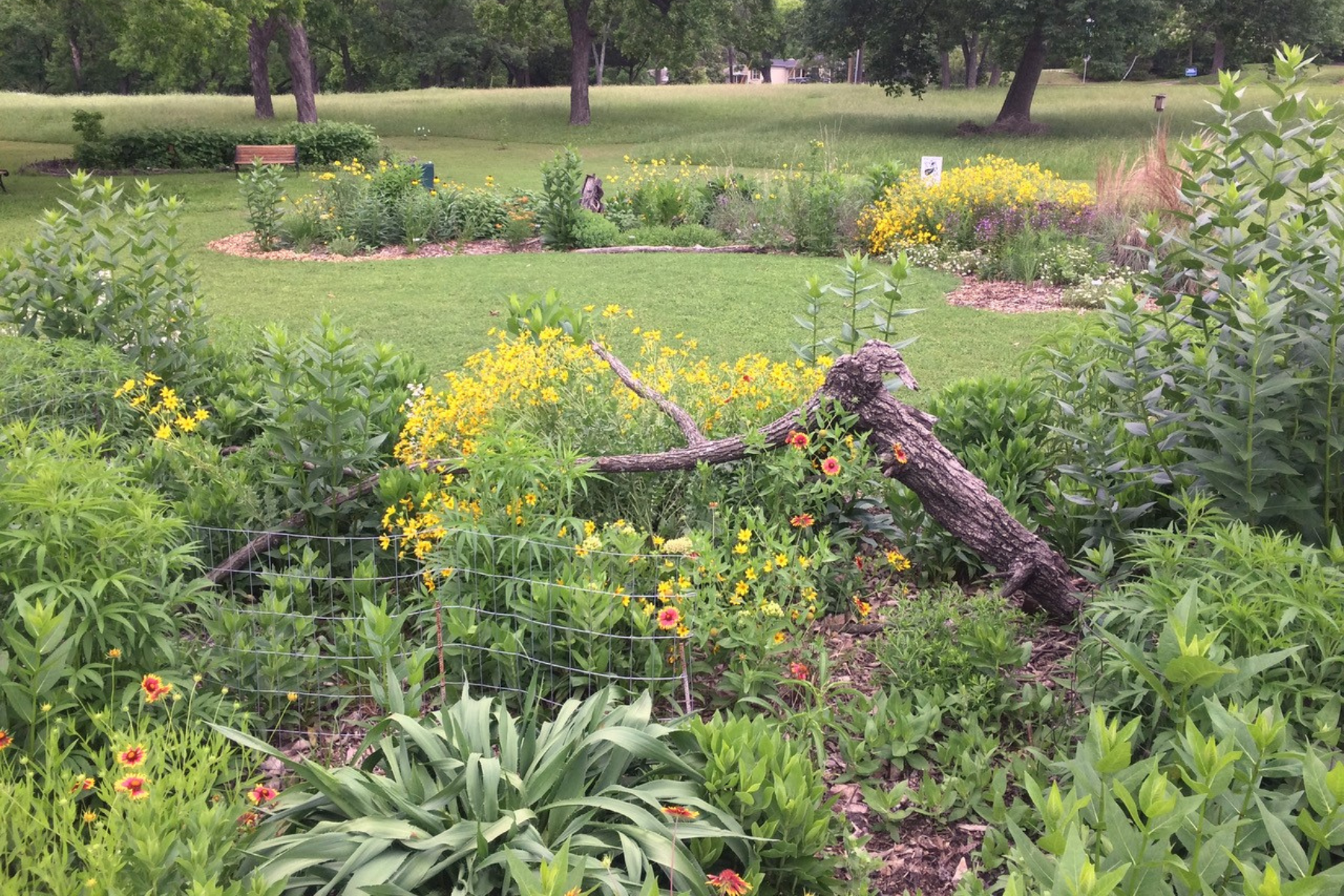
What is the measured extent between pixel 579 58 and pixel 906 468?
2983 centimetres

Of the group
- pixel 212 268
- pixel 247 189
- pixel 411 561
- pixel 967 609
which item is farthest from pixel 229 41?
pixel 967 609

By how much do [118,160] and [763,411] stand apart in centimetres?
2190

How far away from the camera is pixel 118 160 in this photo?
21188mm

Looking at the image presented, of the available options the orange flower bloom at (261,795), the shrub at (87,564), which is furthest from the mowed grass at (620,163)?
the orange flower bloom at (261,795)

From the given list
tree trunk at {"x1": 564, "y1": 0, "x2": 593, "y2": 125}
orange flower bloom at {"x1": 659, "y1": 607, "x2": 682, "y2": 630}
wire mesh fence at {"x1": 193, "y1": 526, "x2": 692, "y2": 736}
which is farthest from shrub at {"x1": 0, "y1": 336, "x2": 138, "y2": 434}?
tree trunk at {"x1": 564, "y1": 0, "x2": 593, "y2": 125}

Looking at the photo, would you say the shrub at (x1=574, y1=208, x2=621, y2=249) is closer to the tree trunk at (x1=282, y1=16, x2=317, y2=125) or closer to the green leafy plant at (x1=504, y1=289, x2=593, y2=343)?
the green leafy plant at (x1=504, y1=289, x2=593, y2=343)

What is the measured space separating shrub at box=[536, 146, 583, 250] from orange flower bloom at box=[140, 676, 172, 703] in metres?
10.8

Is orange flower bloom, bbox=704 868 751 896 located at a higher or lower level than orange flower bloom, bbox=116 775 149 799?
lower

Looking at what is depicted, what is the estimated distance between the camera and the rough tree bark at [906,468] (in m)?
3.53

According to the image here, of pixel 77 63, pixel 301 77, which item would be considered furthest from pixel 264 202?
pixel 77 63

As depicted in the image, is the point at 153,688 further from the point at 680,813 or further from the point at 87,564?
the point at 680,813

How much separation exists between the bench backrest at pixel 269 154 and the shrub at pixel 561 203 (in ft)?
31.0

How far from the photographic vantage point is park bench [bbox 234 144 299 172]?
19609 millimetres

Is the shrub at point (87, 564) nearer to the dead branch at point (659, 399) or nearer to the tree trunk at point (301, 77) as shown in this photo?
the dead branch at point (659, 399)
